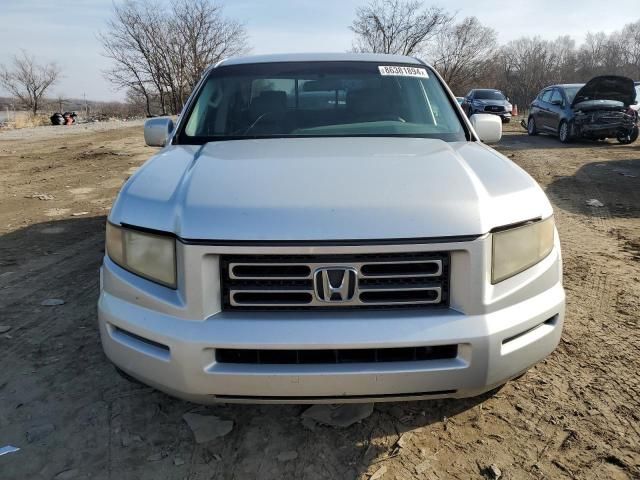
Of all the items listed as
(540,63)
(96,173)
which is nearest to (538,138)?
(96,173)

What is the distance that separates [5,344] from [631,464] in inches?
135

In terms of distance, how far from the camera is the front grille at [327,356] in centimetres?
188

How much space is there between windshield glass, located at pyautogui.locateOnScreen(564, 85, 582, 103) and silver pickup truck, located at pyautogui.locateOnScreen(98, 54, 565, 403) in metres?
13.8

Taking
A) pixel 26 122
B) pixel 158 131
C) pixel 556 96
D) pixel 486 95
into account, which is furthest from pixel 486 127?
pixel 26 122

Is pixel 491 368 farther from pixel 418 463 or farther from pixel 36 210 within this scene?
pixel 36 210

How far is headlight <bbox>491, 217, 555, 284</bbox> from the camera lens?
77.2 inches

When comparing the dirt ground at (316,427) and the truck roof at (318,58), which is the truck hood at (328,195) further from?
the truck roof at (318,58)

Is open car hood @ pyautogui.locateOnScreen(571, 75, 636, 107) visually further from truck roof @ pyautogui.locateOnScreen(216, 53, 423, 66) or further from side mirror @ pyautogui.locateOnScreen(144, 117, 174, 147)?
side mirror @ pyautogui.locateOnScreen(144, 117, 174, 147)

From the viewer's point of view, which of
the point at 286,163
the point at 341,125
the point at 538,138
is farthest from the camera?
the point at 538,138

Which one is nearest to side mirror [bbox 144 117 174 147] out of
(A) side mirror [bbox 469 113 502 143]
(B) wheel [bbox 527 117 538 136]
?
(A) side mirror [bbox 469 113 502 143]

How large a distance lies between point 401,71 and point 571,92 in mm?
12933

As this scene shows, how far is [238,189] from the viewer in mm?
2035

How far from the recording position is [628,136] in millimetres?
A: 13352

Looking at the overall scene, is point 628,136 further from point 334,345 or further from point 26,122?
point 26,122
